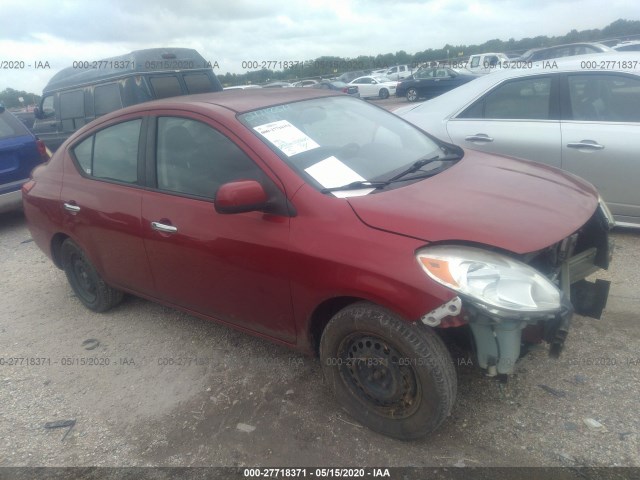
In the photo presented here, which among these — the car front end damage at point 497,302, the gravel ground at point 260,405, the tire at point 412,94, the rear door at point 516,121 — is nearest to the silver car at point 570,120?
the rear door at point 516,121

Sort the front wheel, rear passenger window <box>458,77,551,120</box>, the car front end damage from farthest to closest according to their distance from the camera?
1. the front wheel
2. rear passenger window <box>458,77,551,120</box>
3. the car front end damage

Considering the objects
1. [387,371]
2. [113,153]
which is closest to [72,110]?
[113,153]

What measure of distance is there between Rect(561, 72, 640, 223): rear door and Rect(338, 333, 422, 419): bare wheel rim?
9.28 feet

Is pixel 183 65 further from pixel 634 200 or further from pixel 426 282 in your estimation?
Result: pixel 426 282

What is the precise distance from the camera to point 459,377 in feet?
9.22

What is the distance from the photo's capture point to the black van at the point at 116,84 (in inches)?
295

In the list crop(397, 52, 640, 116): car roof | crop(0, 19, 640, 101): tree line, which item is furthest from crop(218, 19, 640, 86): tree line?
crop(397, 52, 640, 116): car roof

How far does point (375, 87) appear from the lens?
26.4m

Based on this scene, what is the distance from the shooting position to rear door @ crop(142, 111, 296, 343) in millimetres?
2605

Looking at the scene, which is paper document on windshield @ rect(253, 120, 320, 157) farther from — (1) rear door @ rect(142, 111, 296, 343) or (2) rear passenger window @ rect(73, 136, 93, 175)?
(2) rear passenger window @ rect(73, 136, 93, 175)

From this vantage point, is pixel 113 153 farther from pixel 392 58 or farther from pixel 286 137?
pixel 392 58

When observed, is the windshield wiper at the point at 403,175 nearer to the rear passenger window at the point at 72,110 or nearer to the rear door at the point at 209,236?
the rear door at the point at 209,236

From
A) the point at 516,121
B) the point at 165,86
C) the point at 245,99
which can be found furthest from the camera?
the point at 165,86

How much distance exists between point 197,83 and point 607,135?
246 inches
